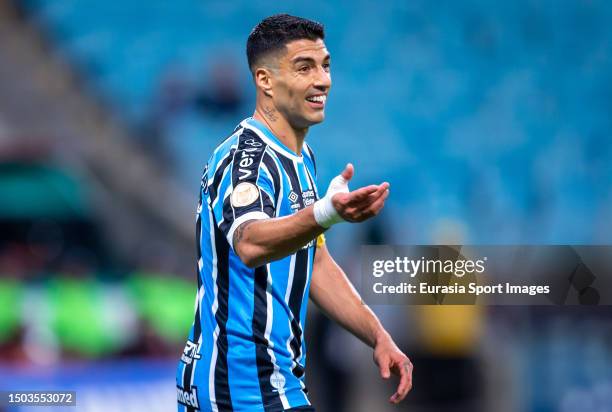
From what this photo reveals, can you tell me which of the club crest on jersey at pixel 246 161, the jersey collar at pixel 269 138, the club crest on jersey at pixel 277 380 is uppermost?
the jersey collar at pixel 269 138

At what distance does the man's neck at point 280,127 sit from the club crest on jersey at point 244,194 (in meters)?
0.41

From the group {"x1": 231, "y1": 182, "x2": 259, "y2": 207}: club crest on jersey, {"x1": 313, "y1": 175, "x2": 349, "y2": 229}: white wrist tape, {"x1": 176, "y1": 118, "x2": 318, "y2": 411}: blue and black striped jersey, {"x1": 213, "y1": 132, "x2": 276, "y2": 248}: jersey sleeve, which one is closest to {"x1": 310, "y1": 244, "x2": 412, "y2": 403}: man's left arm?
{"x1": 176, "y1": 118, "x2": 318, "y2": 411}: blue and black striped jersey

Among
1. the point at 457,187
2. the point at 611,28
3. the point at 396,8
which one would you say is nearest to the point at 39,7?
the point at 396,8

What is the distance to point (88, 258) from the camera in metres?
5.95

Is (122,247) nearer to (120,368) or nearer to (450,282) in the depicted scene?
(120,368)

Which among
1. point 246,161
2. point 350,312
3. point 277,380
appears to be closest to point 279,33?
point 246,161

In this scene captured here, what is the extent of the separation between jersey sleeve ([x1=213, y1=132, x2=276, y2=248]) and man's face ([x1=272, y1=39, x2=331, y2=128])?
260 mm

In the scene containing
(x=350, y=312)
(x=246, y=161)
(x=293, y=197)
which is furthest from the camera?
(x=350, y=312)

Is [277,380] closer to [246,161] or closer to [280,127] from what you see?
[246,161]

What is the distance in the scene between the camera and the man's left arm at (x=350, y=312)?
291 centimetres

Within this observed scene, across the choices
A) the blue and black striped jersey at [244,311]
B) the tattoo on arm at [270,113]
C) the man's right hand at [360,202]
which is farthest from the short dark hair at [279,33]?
the man's right hand at [360,202]

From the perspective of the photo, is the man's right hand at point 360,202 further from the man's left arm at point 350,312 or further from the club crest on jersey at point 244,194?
the man's left arm at point 350,312

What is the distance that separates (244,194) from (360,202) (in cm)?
44

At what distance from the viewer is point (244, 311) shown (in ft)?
8.73
